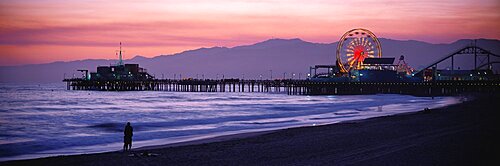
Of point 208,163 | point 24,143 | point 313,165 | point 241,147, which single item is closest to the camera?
point 313,165

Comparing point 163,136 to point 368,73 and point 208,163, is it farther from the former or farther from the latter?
point 368,73

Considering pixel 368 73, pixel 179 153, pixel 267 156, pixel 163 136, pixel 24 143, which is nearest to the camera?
pixel 267 156

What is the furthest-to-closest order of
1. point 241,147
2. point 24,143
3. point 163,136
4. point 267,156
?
point 163,136 → point 24,143 → point 241,147 → point 267,156

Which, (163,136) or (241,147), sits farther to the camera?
(163,136)

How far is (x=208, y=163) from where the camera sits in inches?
466

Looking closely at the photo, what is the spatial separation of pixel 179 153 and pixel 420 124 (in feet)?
34.6

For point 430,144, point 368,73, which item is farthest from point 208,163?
point 368,73

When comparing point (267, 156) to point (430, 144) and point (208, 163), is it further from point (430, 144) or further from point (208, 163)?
point (430, 144)

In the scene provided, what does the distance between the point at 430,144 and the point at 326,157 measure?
312cm

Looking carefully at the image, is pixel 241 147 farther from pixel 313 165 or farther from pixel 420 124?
pixel 420 124

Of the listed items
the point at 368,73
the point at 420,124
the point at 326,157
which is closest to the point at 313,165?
the point at 326,157

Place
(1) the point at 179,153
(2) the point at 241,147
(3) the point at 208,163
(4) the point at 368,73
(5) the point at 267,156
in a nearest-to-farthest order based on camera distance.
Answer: (3) the point at 208,163 < (5) the point at 267,156 < (1) the point at 179,153 < (2) the point at 241,147 < (4) the point at 368,73

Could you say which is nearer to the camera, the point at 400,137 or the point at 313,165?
the point at 313,165

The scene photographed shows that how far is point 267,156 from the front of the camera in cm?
1277
